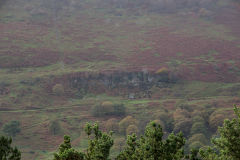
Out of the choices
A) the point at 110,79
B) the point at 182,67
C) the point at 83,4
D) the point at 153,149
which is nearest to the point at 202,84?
the point at 182,67

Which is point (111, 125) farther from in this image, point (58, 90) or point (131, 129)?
point (58, 90)

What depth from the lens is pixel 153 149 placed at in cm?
1007

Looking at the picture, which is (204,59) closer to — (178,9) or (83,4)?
(178,9)

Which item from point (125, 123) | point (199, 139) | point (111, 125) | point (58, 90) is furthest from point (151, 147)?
point (58, 90)

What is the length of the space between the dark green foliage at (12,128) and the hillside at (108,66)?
5.37 feet

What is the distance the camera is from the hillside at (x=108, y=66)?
54.0 meters

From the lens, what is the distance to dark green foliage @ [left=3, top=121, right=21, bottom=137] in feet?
155

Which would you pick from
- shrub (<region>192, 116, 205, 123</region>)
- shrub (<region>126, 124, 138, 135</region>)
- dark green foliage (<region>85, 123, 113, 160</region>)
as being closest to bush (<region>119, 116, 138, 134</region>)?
shrub (<region>126, 124, 138, 135</region>)

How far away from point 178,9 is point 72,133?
101475 mm

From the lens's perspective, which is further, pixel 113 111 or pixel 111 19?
pixel 111 19

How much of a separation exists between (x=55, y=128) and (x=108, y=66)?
3169 cm

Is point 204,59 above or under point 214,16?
under

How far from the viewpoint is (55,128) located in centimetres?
4991

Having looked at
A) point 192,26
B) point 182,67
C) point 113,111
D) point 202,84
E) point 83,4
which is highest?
point 83,4
